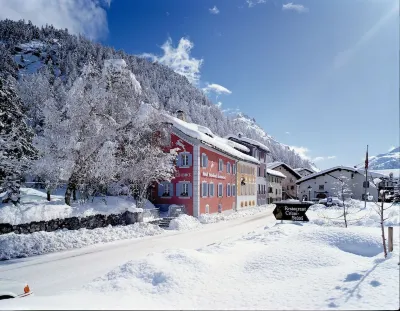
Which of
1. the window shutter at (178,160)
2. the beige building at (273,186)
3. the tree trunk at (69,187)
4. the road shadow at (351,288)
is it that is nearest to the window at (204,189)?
the window shutter at (178,160)

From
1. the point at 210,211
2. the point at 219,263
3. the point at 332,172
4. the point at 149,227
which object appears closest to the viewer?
the point at 219,263

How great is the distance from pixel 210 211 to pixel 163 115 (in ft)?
35.3

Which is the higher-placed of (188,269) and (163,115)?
(163,115)

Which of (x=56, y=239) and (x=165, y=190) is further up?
(x=165, y=190)

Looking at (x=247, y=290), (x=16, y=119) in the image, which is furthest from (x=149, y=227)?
(x=247, y=290)

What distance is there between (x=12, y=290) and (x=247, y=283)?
5.23m

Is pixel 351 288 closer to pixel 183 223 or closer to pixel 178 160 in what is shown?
pixel 183 223

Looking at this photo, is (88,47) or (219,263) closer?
(219,263)

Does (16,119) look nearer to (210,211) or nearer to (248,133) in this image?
(210,211)

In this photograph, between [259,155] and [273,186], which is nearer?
[259,155]

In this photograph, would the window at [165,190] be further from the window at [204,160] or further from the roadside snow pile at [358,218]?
the roadside snow pile at [358,218]

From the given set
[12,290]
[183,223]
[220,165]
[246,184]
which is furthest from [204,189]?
[12,290]

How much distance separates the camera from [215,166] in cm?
3234

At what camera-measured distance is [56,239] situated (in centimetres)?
1541
